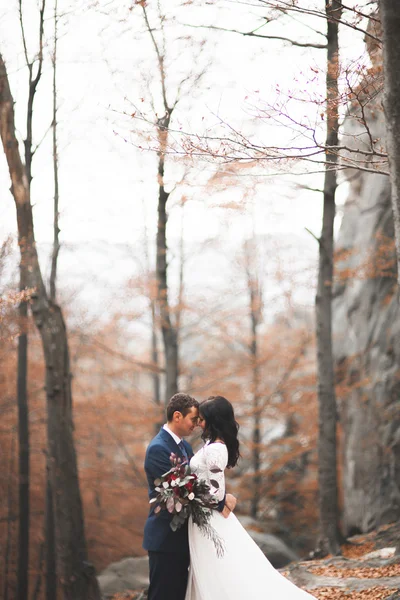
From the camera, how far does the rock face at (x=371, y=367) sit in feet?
34.9

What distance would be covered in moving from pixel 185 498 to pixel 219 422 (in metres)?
0.59

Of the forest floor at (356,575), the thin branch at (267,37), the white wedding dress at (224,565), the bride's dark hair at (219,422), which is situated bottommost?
the forest floor at (356,575)

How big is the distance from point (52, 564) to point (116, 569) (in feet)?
4.13

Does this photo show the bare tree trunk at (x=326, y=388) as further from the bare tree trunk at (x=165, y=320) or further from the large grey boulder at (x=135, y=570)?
the bare tree trunk at (x=165, y=320)

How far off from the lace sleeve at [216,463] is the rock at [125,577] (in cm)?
609

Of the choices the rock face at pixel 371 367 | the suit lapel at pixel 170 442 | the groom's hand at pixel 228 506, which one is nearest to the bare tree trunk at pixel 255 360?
the rock face at pixel 371 367

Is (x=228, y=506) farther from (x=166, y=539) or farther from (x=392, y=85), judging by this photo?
(x=392, y=85)

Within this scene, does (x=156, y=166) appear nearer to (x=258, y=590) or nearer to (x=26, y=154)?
(x=26, y=154)

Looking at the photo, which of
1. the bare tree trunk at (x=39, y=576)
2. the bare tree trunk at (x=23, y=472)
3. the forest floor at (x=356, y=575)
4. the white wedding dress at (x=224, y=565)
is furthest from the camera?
the bare tree trunk at (x=39, y=576)

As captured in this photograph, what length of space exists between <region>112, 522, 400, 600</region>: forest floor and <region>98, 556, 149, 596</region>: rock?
312cm

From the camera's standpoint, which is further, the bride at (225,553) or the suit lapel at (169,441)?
the suit lapel at (169,441)

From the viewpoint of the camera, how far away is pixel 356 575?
6074 mm

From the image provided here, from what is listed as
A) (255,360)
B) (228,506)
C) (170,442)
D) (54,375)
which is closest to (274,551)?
(255,360)

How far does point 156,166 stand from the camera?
30.8ft
